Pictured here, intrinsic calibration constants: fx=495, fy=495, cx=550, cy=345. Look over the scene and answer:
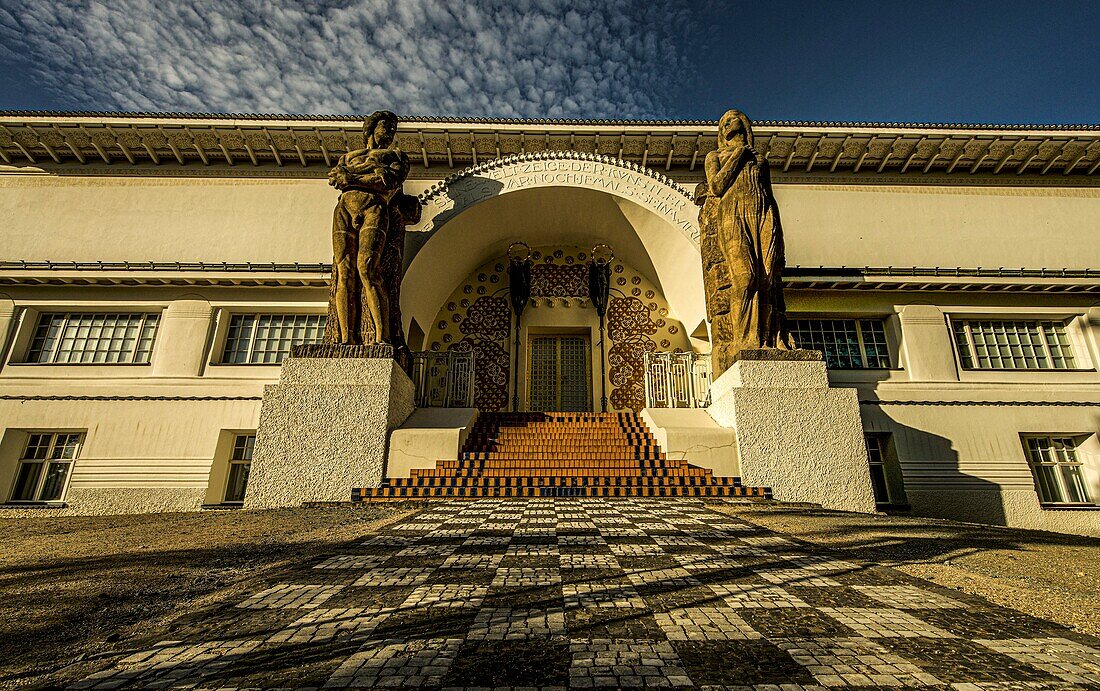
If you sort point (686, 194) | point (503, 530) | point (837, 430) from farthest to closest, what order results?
1. point (686, 194)
2. point (837, 430)
3. point (503, 530)

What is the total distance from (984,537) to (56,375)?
1452cm

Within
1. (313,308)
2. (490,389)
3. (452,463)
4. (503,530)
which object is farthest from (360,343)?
(503,530)

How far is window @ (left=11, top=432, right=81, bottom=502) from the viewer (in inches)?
363

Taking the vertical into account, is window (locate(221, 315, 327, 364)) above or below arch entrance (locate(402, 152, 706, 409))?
below

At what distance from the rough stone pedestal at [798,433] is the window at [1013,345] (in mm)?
5030

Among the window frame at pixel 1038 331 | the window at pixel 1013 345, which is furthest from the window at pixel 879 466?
the window at pixel 1013 345

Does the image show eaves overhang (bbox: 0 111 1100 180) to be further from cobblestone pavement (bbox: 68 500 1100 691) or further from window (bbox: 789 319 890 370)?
cobblestone pavement (bbox: 68 500 1100 691)

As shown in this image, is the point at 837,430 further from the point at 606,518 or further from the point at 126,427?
the point at 126,427

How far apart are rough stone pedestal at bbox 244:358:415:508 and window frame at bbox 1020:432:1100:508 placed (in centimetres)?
1160

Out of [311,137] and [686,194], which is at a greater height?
[311,137]

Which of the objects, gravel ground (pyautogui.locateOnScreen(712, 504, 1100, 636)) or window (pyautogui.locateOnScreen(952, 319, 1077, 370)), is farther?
window (pyautogui.locateOnScreen(952, 319, 1077, 370))

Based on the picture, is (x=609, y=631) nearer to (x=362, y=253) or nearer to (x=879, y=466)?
(x=362, y=253)

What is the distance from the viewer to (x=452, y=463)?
7195 millimetres

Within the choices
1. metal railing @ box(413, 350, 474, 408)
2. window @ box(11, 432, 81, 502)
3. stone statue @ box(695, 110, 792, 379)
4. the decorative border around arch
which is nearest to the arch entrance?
the decorative border around arch
